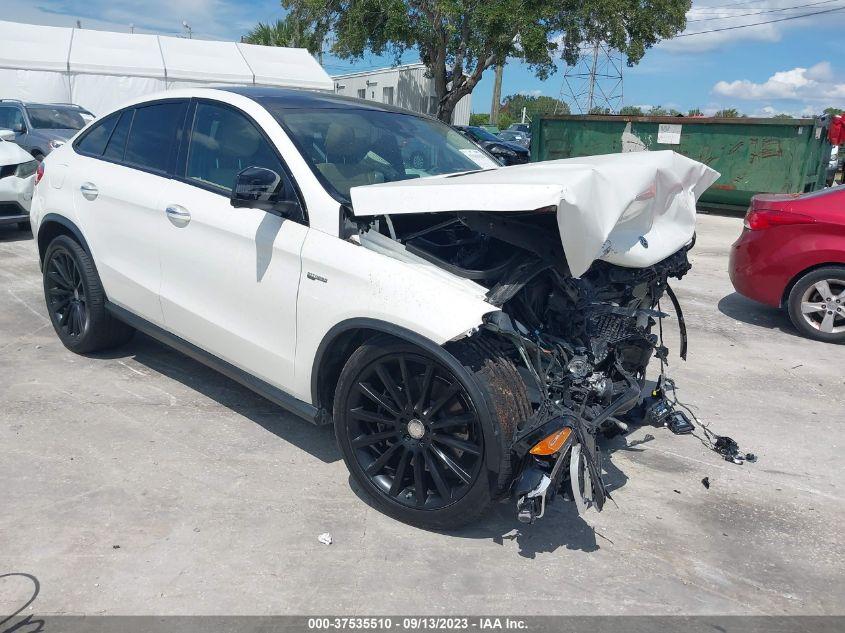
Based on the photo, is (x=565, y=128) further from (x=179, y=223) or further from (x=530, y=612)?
(x=530, y=612)

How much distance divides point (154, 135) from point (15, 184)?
231 inches

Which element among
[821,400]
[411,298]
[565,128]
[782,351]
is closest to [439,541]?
[411,298]

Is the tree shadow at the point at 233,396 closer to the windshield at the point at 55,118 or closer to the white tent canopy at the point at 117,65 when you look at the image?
the windshield at the point at 55,118

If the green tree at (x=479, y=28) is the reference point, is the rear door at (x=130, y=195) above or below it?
below

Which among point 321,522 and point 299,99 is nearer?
point 321,522

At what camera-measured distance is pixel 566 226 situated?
9.43 ft

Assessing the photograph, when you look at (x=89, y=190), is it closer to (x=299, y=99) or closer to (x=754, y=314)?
(x=299, y=99)

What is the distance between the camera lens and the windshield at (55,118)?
1317cm

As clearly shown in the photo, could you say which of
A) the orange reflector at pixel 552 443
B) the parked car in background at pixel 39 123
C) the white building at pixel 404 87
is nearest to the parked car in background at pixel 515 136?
the white building at pixel 404 87

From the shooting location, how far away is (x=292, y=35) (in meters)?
36.9

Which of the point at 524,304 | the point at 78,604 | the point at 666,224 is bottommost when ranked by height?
the point at 78,604

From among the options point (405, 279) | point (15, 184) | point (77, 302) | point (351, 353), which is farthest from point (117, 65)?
point (405, 279)

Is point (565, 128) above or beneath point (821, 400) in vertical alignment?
above

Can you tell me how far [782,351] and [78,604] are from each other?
5.65 metres
